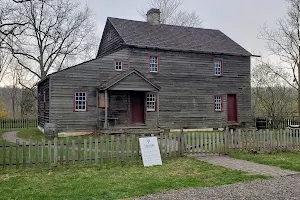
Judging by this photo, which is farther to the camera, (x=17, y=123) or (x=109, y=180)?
(x=17, y=123)

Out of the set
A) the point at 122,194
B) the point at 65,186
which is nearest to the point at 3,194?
the point at 65,186

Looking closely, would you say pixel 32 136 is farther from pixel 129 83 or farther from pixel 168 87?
pixel 168 87

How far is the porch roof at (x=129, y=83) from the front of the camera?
1972 cm

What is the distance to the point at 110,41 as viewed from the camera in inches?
1015

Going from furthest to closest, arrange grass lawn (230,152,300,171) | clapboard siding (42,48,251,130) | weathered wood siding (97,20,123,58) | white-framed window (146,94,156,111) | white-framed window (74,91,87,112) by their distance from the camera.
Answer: weathered wood siding (97,20,123,58) < white-framed window (146,94,156,111) < white-framed window (74,91,87,112) < clapboard siding (42,48,251,130) < grass lawn (230,152,300,171)

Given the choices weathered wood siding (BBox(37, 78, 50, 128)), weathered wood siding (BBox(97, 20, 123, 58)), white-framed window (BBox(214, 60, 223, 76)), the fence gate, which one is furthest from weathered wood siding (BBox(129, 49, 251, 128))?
the fence gate

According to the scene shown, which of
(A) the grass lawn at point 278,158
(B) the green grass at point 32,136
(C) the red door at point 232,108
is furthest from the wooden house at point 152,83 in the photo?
(A) the grass lawn at point 278,158

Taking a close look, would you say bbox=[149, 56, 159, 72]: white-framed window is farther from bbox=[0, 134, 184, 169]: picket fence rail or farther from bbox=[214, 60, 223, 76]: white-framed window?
bbox=[0, 134, 184, 169]: picket fence rail

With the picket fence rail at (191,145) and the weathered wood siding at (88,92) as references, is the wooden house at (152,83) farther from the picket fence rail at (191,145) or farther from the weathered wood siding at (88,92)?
the picket fence rail at (191,145)

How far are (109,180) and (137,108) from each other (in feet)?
49.7

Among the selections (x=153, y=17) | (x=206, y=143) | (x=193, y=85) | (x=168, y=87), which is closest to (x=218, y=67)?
(x=193, y=85)

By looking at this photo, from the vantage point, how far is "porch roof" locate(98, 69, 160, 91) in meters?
19.7

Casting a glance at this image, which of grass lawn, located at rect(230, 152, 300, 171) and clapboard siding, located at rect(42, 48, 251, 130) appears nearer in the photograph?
grass lawn, located at rect(230, 152, 300, 171)

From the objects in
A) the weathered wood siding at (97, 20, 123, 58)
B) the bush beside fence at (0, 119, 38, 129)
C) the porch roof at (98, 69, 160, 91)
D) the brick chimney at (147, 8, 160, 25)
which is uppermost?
the brick chimney at (147, 8, 160, 25)
